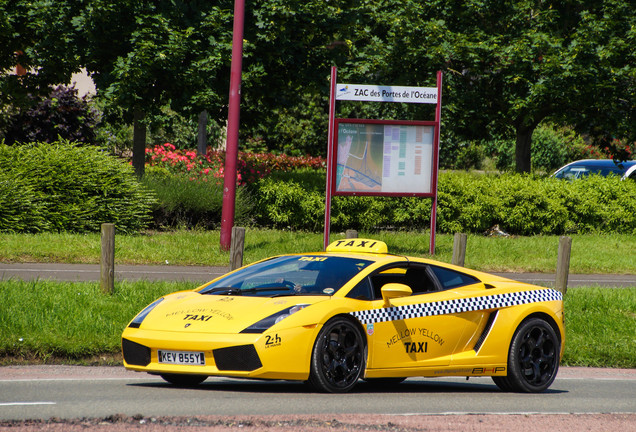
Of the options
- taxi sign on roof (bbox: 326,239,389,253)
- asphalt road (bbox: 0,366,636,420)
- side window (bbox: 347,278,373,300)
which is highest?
taxi sign on roof (bbox: 326,239,389,253)

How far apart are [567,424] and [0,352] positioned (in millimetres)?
5994

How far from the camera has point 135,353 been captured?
7.91 meters

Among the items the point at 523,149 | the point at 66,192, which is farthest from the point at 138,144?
the point at 523,149

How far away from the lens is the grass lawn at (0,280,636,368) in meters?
10.2

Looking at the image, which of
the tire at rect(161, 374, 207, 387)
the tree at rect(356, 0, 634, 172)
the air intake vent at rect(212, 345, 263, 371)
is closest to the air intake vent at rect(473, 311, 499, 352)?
the air intake vent at rect(212, 345, 263, 371)

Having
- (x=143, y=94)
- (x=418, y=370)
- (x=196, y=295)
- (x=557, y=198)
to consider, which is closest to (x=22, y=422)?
(x=196, y=295)

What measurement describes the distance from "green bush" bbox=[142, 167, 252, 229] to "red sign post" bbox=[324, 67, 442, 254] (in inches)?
222

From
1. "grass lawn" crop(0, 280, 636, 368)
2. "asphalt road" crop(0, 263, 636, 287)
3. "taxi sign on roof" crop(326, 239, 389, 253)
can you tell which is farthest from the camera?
"asphalt road" crop(0, 263, 636, 287)

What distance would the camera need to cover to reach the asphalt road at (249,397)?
6.99 meters

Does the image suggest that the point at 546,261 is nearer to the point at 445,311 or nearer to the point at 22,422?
the point at 445,311

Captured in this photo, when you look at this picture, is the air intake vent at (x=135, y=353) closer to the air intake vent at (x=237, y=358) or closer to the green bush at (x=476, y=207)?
the air intake vent at (x=237, y=358)

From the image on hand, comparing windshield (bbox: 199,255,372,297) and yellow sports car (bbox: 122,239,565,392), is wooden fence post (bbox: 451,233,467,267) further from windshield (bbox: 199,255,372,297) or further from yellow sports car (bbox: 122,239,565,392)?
windshield (bbox: 199,255,372,297)

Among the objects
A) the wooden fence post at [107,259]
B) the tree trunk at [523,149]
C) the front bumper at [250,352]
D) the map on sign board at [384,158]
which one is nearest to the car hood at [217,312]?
the front bumper at [250,352]

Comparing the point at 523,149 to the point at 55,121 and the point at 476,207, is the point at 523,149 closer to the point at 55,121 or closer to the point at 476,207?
the point at 476,207
